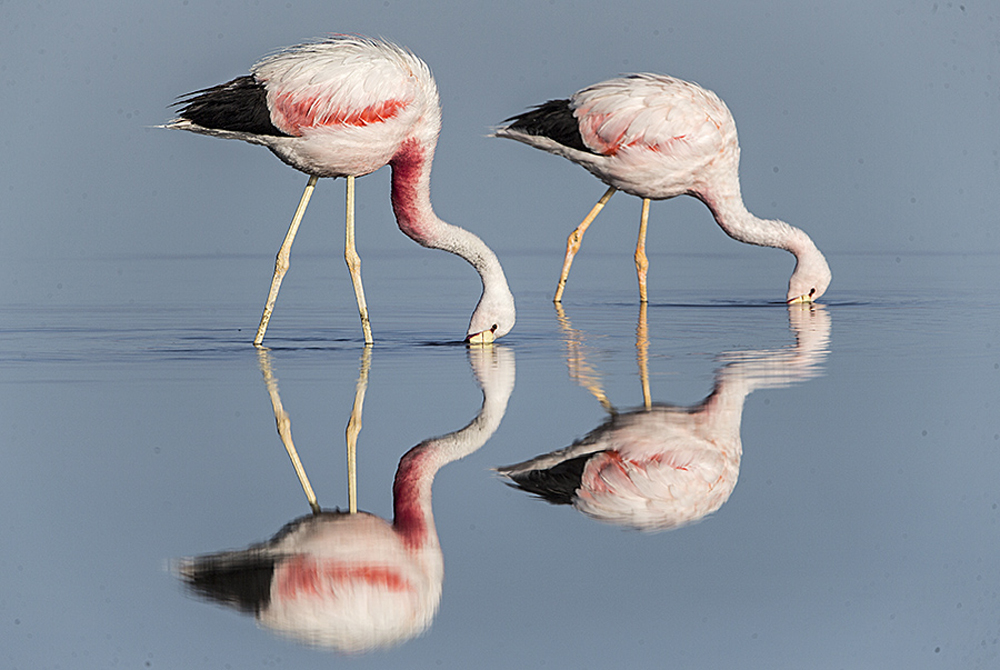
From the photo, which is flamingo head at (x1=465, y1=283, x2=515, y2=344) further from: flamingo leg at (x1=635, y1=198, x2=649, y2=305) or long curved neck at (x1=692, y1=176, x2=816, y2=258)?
flamingo leg at (x1=635, y1=198, x2=649, y2=305)

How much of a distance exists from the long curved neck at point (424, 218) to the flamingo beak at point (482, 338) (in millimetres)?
325

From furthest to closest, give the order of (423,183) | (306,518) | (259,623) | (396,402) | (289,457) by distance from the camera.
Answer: (423,183) < (396,402) < (289,457) < (306,518) < (259,623)

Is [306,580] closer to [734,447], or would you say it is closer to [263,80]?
[734,447]

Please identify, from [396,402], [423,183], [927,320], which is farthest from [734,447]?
[927,320]

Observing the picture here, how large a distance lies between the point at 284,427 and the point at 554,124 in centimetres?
659

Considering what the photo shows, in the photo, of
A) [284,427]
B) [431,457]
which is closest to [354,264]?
[284,427]

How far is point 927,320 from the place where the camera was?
1197 cm

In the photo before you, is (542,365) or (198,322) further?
(198,322)

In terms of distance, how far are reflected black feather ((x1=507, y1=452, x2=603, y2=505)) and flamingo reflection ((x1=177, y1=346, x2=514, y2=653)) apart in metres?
0.56

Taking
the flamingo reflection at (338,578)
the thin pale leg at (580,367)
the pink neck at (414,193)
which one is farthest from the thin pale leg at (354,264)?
the flamingo reflection at (338,578)

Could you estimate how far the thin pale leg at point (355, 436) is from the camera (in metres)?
5.63

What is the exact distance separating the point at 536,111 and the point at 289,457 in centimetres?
746

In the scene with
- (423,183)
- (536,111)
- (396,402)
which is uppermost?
(536,111)

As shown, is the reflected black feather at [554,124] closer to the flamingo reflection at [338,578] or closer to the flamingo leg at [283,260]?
the flamingo leg at [283,260]
